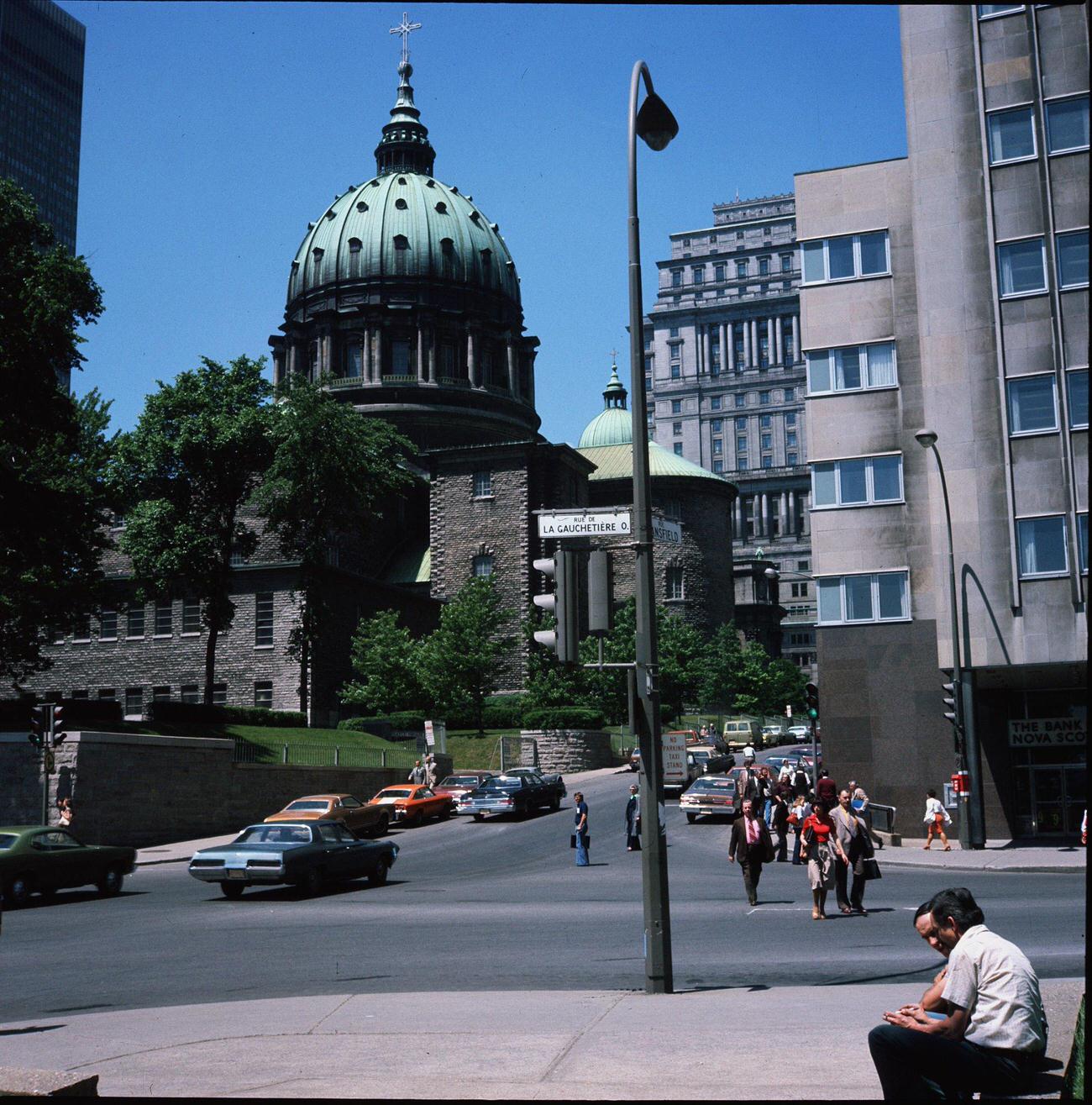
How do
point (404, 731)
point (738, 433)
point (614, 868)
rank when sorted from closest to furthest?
1. point (614, 868)
2. point (404, 731)
3. point (738, 433)

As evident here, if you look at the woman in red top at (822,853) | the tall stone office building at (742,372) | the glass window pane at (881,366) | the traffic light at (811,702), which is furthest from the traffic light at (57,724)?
the tall stone office building at (742,372)

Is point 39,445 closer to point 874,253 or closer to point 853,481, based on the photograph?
point 853,481

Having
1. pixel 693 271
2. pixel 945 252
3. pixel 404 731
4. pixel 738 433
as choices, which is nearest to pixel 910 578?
pixel 945 252

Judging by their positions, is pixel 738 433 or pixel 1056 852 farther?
pixel 738 433

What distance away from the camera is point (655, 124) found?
13.3 m

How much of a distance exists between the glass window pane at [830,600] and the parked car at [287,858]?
57.0ft

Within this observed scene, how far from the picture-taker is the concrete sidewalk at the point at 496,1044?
8.43 m

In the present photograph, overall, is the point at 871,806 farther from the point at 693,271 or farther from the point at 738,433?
the point at 693,271

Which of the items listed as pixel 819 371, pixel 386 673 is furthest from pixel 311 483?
pixel 819 371

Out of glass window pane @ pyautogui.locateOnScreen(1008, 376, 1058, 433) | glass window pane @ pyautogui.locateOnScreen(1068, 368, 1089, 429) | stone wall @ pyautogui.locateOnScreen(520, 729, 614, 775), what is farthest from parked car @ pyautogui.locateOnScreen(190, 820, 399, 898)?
stone wall @ pyautogui.locateOnScreen(520, 729, 614, 775)

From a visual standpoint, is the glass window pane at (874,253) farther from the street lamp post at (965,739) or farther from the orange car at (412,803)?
the orange car at (412,803)

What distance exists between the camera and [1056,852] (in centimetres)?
2989

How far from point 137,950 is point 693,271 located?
189 m

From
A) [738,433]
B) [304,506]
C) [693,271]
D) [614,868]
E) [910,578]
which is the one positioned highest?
[693,271]
